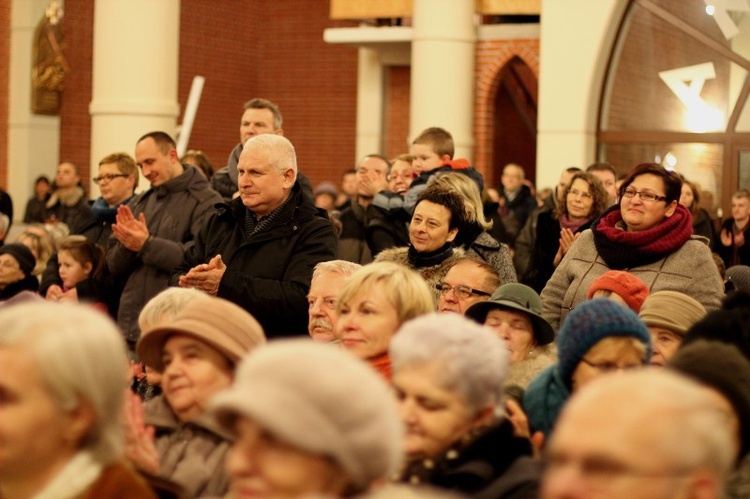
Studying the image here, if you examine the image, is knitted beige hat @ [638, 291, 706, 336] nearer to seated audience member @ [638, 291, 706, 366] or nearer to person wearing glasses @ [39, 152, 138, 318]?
seated audience member @ [638, 291, 706, 366]

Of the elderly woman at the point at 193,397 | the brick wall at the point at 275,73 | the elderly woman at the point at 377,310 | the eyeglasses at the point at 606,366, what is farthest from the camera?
the brick wall at the point at 275,73

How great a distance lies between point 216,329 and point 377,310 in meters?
0.69

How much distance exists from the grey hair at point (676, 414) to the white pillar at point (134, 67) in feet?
34.0

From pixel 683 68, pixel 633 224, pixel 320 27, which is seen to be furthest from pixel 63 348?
pixel 320 27

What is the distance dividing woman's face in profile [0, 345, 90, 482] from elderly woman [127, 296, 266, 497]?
858 mm

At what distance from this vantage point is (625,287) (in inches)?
233

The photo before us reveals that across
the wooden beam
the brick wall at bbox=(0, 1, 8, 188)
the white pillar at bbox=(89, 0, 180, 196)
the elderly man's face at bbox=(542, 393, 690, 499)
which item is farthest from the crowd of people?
the brick wall at bbox=(0, 1, 8, 188)

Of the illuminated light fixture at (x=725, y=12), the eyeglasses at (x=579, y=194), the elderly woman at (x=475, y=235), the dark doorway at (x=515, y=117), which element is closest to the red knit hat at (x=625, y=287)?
the elderly woman at (x=475, y=235)

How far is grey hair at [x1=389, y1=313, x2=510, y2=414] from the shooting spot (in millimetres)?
3564

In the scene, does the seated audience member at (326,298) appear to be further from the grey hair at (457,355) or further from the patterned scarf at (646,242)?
the grey hair at (457,355)

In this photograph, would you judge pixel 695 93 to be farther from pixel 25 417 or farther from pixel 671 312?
pixel 25 417

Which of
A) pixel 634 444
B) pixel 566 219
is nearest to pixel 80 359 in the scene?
pixel 634 444

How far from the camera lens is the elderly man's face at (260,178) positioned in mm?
6301

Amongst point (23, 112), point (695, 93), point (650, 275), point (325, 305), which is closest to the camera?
point (325, 305)
